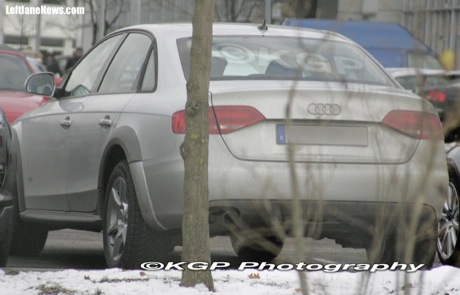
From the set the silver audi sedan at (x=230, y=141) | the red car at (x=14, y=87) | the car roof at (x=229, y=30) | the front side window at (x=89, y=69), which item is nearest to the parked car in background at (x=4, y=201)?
the silver audi sedan at (x=230, y=141)

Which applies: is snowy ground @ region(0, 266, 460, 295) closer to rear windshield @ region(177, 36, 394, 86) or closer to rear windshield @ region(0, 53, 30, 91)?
rear windshield @ region(177, 36, 394, 86)

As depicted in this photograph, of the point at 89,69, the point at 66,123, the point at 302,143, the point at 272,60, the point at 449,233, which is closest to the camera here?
the point at 302,143

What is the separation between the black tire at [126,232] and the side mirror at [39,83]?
156 centimetres

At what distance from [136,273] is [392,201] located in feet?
6.99

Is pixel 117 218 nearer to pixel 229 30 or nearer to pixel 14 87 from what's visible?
pixel 229 30

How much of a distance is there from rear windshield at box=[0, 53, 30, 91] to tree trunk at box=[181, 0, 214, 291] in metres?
9.03

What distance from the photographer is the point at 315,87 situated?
21.4 ft

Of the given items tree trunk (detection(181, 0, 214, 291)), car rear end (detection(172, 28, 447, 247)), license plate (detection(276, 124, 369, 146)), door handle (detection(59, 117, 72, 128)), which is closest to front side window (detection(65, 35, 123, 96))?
door handle (detection(59, 117, 72, 128))

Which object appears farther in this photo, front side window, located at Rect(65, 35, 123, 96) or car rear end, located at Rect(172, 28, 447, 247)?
front side window, located at Rect(65, 35, 123, 96)

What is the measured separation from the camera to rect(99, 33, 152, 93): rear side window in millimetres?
7570

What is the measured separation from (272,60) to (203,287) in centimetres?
204

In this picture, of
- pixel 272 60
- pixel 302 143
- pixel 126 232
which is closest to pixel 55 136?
pixel 126 232

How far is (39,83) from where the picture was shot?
8.66 meters

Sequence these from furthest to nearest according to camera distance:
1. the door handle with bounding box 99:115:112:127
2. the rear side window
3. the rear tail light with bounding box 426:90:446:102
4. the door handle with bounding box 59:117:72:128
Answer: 1. the door handle with bounding box 59:117:72:128
2. the rear side window
3. the door handle with bounding box 99:115:112:127
4. the rear tail light with bounding box 426:90:446:102
